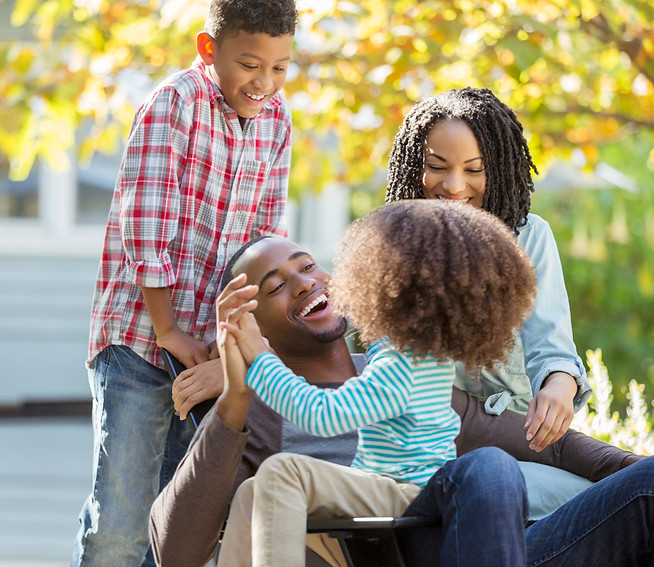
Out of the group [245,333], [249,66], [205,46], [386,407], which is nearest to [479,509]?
[386,407]

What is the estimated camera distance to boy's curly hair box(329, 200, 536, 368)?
190 cm

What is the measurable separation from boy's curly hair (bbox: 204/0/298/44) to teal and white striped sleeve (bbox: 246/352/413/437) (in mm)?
1032

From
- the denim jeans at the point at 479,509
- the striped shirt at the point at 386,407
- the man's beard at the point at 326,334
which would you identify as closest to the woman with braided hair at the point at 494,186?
the man's beard at the point at 326,334

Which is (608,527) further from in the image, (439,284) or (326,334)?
(326,334)

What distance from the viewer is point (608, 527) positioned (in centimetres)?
199

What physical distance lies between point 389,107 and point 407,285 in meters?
3.17

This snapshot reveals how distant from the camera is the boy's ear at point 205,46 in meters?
2.68

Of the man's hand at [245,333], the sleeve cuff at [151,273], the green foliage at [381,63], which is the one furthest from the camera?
the green foliage at [381,63]

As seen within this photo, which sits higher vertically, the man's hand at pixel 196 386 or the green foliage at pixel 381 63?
the green foliage at pixel 381 63

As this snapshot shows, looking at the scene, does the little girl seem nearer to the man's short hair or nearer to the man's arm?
the man's arm

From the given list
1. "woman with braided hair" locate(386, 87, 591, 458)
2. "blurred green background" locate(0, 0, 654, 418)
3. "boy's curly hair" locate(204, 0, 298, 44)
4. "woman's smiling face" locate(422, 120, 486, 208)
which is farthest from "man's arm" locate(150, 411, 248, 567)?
"blurred green background" locate(0, 0, 654, 418)

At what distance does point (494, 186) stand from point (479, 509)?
3.53 ft

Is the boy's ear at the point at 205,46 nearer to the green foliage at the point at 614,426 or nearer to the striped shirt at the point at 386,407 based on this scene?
the striped shirt at the point at 386,407

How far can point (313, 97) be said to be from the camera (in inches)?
209
